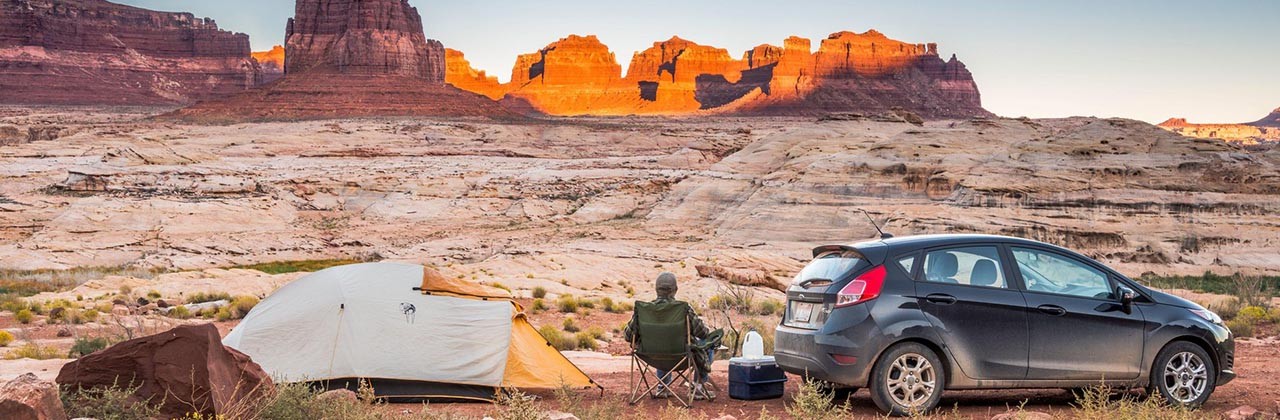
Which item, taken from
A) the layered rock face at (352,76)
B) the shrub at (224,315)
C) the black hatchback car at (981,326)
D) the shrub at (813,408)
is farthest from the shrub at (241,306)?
the layered rock face at (352,76)

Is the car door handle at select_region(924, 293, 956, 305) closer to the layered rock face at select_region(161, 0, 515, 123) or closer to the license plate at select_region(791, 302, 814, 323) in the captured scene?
the license plate at select_region(791, 302, 814, 323)

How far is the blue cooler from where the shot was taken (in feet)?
31.1

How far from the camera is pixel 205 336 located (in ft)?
24.4

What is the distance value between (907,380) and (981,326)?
707 mm

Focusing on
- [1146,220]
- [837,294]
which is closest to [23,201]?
[1146,220]

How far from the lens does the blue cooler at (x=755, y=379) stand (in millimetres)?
9484

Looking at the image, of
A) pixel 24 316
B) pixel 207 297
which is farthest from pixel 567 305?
pixel 24 316

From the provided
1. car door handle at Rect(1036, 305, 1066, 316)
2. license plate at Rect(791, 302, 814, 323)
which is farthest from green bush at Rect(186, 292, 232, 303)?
car door handle at Rect(1036, 305, 1066, 316)

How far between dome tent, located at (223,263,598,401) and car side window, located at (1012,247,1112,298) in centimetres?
473

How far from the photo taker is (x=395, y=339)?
442 inches

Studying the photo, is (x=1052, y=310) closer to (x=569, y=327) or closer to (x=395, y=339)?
(x=395, y=339)

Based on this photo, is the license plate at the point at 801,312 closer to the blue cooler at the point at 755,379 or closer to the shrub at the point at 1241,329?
the blue cooler at the point at 755,379

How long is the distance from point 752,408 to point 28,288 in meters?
27.3

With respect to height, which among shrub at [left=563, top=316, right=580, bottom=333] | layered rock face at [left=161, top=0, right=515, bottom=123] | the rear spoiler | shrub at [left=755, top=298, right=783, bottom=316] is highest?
layered rock face at [left=161, top=0, right=515, bottom=123]
